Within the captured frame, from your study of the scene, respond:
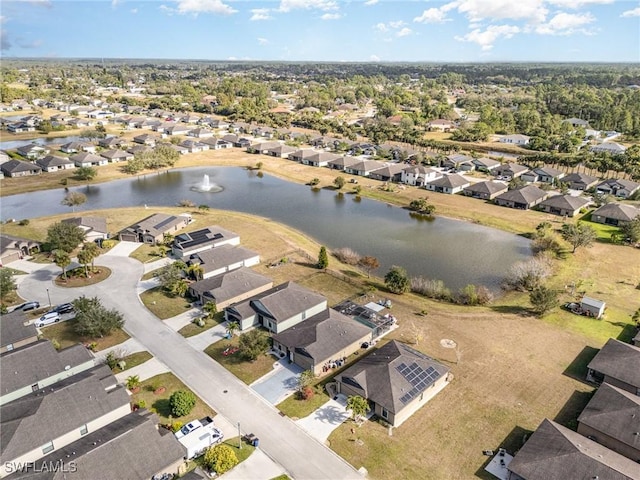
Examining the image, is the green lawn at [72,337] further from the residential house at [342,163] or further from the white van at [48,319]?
the residential house at [342,163]

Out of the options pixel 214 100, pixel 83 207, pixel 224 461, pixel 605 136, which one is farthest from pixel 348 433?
pixel 214 100

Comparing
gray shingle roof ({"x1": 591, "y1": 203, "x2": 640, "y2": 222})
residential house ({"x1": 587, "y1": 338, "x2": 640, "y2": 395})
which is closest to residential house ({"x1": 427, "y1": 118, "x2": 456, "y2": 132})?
gray shingle roof ({"x1": 591, "y1": 203, "x2": 640, "y2": 222})

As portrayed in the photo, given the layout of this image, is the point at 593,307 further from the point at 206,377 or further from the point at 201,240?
the point at 201,240

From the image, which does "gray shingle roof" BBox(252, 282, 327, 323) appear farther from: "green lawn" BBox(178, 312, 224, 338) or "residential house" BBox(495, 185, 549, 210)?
"residential house" BBox(495, 185, 549, 210)

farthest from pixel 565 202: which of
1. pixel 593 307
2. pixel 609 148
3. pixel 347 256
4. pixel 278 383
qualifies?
pixel 278 383

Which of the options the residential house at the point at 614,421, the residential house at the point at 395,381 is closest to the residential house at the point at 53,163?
the residential house at the point at 395,381

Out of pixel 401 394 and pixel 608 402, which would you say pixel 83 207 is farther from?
pixel 608 402

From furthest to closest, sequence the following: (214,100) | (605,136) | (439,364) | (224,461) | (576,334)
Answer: (214,100) → (605,136) → (576,334) → (439,364) → (224,461)
